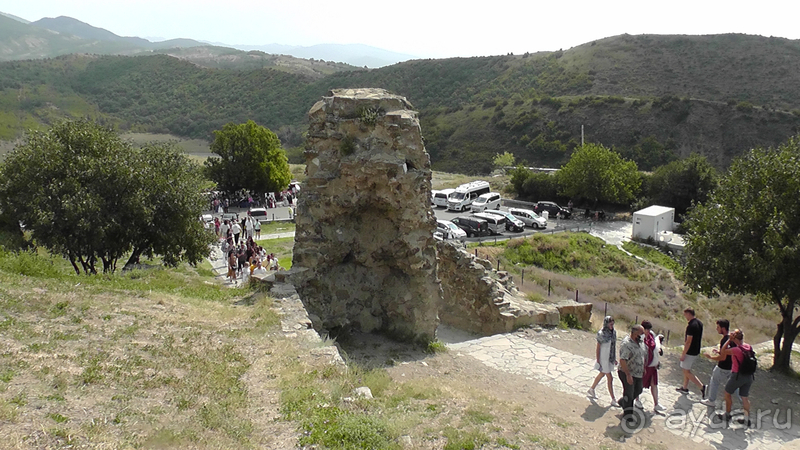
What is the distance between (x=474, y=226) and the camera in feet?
103

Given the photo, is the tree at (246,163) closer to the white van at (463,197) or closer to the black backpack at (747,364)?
the white van at (463,197)

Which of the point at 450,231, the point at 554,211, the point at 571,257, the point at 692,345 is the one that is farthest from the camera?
the point at 554,211

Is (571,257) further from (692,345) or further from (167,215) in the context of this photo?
(167,215)

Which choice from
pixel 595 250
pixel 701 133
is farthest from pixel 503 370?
pixel 701 133

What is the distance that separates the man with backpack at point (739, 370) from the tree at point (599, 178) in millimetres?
31232

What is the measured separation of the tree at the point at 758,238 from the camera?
11469mm

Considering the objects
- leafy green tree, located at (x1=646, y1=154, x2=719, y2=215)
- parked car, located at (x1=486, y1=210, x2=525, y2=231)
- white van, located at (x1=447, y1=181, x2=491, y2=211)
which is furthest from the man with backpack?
leafy green tree, located at (x1=646, y1=154, x2=719, y2=215)

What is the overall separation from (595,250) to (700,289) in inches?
667

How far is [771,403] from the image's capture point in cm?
1035

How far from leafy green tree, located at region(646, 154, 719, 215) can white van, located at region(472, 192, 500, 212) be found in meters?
12.0

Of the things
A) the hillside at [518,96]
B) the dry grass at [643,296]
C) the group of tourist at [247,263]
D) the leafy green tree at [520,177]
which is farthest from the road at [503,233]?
the hillside at [518,96]

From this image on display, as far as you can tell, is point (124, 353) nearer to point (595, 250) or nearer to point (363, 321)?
point (363, 321)

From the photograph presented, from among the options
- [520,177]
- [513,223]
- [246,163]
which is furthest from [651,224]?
[246,163]

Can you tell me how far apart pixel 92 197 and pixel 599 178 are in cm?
3334
